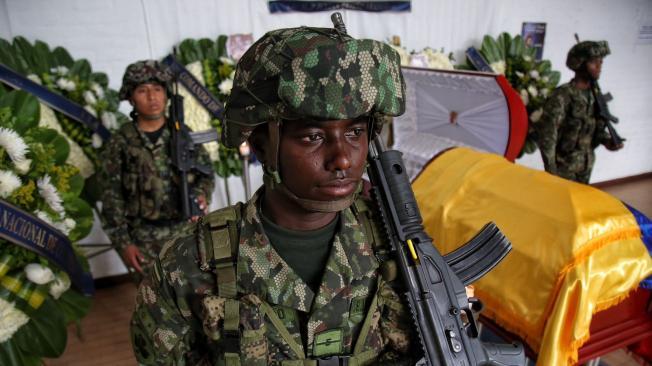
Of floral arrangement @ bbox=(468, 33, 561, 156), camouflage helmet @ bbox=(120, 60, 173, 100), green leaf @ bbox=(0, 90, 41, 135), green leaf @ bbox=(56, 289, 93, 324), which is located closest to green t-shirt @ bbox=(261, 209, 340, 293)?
green leaf @ bbox=(0, 90, 41, 135)

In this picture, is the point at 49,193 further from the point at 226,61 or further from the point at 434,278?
the point at 226,61

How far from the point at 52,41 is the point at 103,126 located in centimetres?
66

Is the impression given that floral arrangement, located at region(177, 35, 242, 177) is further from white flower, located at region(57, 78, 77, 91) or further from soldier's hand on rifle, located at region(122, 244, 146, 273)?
soldier's hand on rifle, located at region(122, 244, 146, 273)

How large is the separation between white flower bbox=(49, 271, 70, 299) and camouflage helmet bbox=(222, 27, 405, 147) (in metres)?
1.46

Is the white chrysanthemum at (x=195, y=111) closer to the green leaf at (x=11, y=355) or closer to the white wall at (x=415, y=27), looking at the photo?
the white wall at (x=415, y=27)

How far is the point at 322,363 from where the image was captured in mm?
947

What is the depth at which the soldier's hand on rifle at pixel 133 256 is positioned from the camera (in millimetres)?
2227

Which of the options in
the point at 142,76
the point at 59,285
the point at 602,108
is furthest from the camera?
the point at 602,108

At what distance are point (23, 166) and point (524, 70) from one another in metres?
4.48

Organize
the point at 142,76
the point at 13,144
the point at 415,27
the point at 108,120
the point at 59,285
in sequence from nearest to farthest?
1. the point at 13,144
2. the point at 59,285
3. the point at 142,76
4. the point at 108,120
5. the point at 415,27

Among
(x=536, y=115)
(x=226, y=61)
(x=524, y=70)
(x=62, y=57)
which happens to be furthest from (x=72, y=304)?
(x=524, y=70)

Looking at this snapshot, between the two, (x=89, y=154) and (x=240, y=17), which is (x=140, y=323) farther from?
(x=240, y=17)

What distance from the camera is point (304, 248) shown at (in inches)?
38.9

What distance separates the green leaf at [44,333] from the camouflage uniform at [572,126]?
3393 mm
